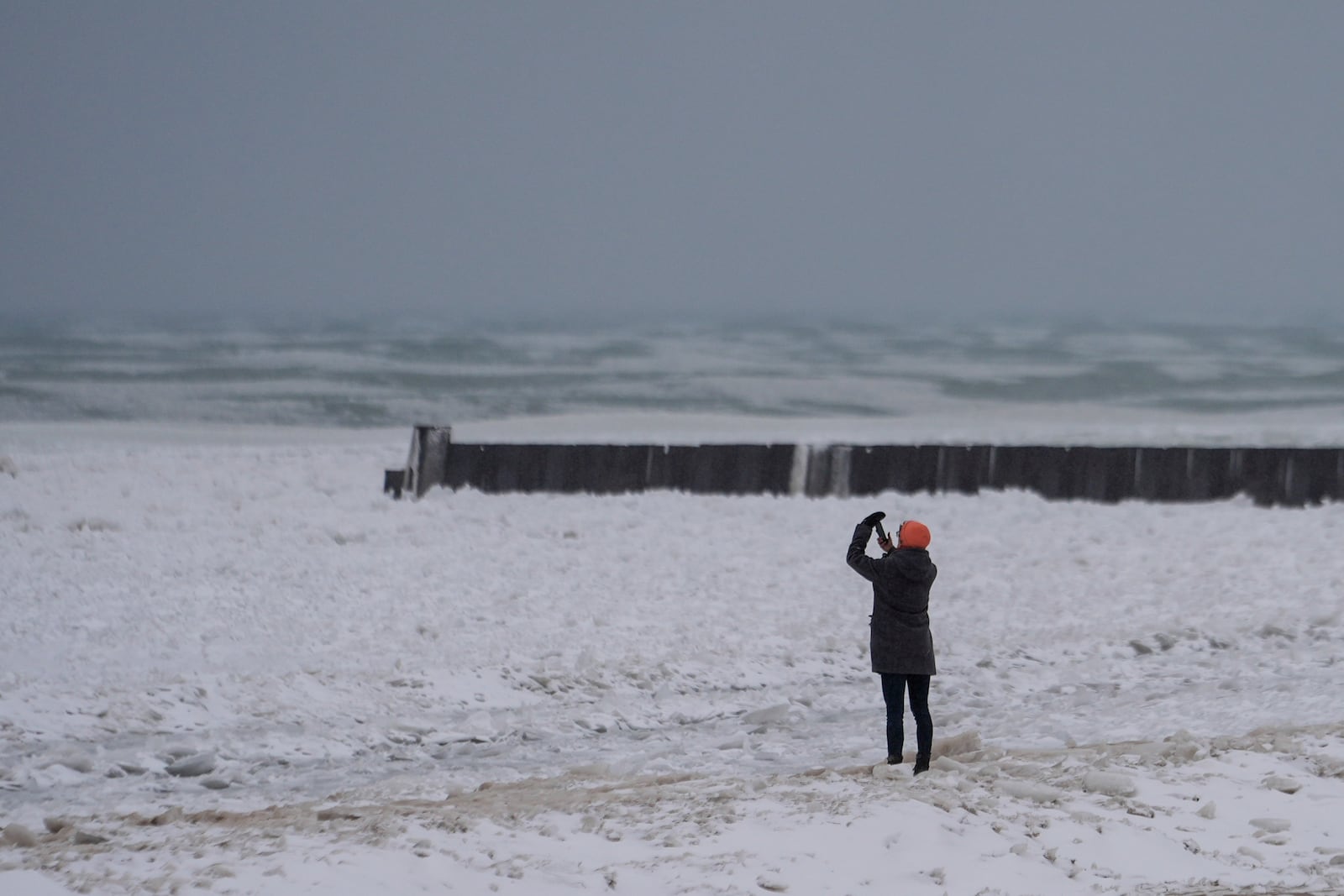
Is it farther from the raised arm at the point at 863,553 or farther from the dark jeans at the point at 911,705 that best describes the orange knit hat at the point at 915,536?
the dark jeans at the point at 911,705

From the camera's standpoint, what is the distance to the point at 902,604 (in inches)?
237

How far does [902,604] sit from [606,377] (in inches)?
1366

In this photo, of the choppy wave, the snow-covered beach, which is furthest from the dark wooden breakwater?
the choppy wave

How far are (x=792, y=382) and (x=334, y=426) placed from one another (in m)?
15.8

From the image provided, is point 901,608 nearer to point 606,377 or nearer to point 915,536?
point 915,536

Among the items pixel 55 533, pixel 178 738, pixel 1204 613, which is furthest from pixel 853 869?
pixel 55 533

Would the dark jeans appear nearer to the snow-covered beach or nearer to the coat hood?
the snow-covered beach

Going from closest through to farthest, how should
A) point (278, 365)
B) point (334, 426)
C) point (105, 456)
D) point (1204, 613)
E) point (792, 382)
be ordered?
point (1204, 613)
point (105, 456)
point (334, 426)
point (792, 382)
point (278, 365)

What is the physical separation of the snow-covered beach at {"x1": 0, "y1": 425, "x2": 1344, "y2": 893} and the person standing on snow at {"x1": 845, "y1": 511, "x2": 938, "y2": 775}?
0.44 m

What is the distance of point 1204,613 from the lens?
10.2m

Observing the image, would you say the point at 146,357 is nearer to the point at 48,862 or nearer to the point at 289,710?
the point at 289,710

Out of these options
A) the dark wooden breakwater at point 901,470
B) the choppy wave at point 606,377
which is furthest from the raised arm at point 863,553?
the choppy wave at point 606,377

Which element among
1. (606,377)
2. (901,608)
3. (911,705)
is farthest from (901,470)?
(606,377)

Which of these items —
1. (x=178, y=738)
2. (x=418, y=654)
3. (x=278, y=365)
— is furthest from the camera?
(x=278, y=365)
